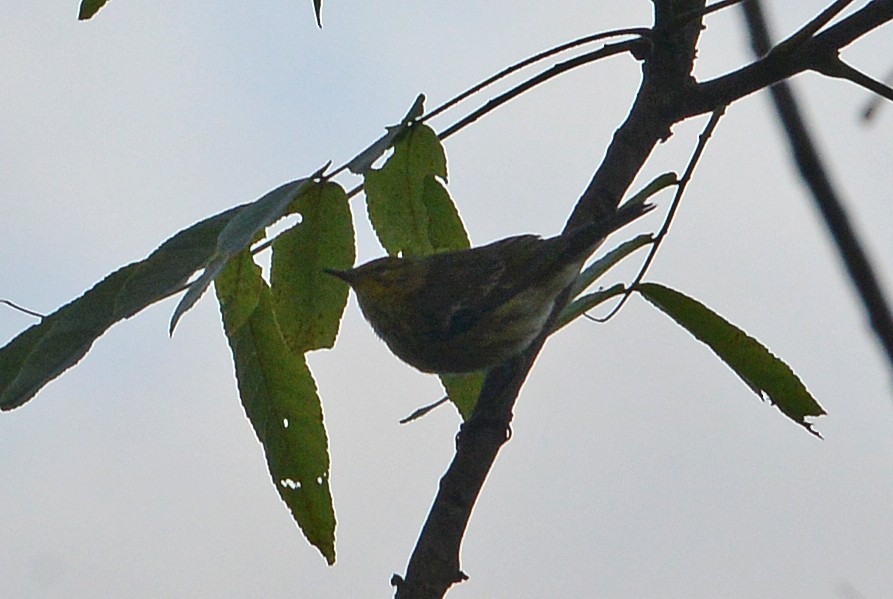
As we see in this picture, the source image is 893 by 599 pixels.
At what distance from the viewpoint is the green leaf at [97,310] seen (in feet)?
4.93

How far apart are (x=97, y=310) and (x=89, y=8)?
0.69 metres

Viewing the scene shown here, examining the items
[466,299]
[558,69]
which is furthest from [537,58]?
[466,299]

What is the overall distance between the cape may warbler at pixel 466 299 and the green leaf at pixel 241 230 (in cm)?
169

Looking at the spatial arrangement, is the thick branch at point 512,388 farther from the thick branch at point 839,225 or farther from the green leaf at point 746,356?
the thick branch at point 839,225

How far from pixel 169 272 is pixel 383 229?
2.35 feet

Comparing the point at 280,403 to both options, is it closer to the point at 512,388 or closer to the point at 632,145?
the point at 512,388

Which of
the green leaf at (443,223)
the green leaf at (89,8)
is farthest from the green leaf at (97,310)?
the green leaf at (443,223)

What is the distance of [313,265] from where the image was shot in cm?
224

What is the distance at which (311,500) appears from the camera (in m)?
2.22

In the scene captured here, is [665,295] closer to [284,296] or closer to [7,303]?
[284,296]

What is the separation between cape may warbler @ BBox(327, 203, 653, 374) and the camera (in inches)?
149

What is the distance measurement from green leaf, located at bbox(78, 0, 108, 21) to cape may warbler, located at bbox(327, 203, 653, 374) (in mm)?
1645

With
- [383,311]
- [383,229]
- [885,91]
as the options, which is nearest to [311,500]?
[383,229]

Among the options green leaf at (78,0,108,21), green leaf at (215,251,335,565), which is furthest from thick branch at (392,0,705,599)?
green leaf at (78,0,108,21)
